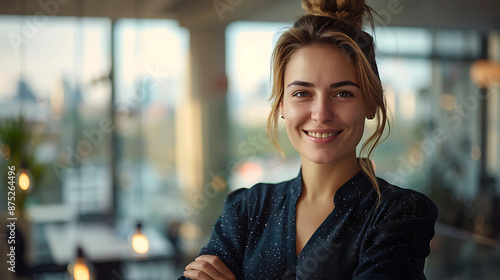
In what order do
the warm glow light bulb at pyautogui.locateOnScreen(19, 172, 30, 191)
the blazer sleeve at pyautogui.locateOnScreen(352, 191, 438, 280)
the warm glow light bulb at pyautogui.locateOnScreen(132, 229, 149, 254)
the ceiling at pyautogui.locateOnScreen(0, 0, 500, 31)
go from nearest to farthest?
the blazer sleeve at pyautogui.locateOnScreen(352, 191, 438, 280) < the warm glow light bulb at pyautogui.locateOnScreen(19, 172, 30, 191) < the ceiling at pyautogui.locateOnScreen(0, 0, 500, 31) < the warm glow light bulb at pyautogui.locateOnScreen(132, 229, 149, 254)

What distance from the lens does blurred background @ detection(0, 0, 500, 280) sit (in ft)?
14.6

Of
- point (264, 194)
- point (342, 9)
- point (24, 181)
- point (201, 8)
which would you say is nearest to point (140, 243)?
point (24, 181)

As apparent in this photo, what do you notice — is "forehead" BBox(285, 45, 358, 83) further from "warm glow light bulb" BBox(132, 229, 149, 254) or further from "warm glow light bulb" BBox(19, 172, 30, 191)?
"warm glow light bulb" BBox(132, 229, 149, 254)

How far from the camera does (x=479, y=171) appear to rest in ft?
19.1

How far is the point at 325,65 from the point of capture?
988 mm

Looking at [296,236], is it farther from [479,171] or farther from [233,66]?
[479,171]

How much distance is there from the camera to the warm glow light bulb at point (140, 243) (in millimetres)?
4566

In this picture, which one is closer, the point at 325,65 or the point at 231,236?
the point at 325,65

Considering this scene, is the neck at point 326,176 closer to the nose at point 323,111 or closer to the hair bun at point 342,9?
the nose at point 323,111

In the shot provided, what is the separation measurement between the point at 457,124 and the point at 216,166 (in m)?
2.72

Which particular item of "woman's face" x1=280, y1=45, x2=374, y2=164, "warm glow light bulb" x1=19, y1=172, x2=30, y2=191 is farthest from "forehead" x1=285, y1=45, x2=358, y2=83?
"warm glow light bulb" x1=19, y1=172, x2=30, y2=191

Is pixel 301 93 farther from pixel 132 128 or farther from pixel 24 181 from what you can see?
pixel 132 128

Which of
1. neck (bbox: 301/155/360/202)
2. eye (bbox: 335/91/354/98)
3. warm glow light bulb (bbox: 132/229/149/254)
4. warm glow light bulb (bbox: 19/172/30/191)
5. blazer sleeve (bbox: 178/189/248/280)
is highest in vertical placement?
eye (bbox: 335/91/354/98)

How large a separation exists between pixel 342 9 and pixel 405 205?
1.34 ft
